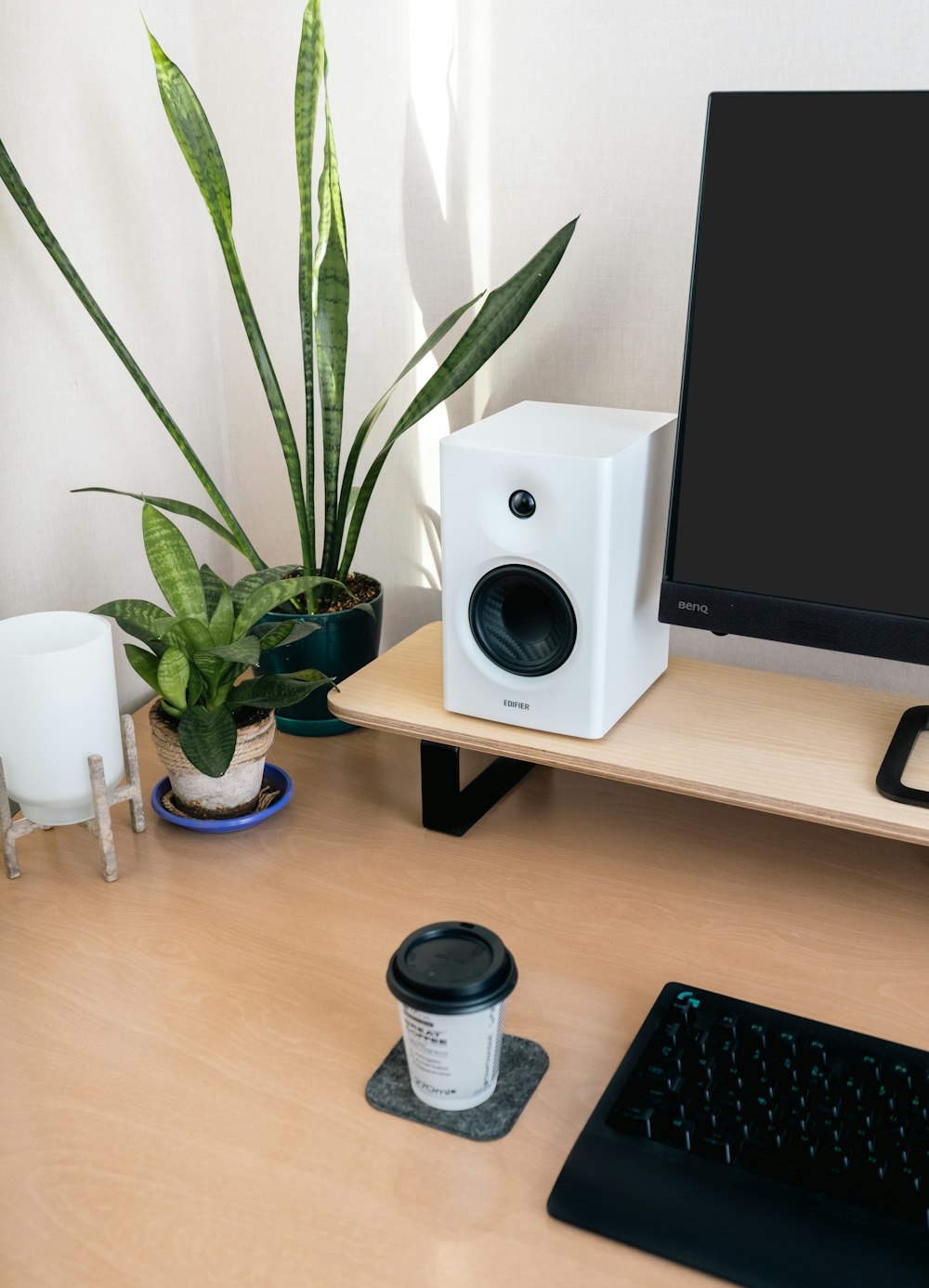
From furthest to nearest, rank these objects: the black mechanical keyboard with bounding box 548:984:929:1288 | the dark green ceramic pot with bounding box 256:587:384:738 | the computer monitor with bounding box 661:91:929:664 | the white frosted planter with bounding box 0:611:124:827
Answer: the dark green ceramic pot with bounding box 256:587:384:738 → the white frosted planter with bounding box 0:611:124:827 → the computer monitor with bounding box 661:91:929:664 → the black mechanical keyboard with bounding box 548:984:929:1288

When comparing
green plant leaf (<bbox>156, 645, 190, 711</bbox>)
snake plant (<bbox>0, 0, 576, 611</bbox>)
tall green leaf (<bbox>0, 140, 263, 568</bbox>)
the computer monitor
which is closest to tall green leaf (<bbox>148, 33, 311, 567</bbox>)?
snake plant (<bbox>0, 0, 576, 611</bbox>)

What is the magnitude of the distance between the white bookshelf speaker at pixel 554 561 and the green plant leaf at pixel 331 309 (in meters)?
0.20

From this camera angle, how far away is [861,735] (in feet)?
3.20

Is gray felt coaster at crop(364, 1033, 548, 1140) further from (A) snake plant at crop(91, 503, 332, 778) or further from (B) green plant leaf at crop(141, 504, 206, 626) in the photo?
(B) green plant leaf at crop(141, 504, 206, 626)

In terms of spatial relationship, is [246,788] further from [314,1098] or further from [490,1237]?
[490,1237]

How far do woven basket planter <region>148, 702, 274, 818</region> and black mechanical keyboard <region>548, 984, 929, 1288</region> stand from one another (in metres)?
0.42

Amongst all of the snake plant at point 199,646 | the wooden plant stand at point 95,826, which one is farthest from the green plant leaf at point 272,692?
the wooden plant stand at point 95,826

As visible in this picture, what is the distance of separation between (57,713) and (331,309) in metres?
0.45

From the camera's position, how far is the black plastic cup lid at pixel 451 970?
66 centimetres

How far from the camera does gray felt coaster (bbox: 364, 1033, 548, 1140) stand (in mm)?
699

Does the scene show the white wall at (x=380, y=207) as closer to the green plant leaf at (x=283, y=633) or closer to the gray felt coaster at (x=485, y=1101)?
the green plant leaf at (x=283, y=633)

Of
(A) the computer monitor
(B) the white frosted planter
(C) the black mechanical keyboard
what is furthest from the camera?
(B) the white frosted planter

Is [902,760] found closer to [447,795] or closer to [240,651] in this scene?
[447,795]

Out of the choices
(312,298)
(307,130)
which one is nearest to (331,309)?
(312,298)
